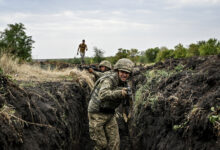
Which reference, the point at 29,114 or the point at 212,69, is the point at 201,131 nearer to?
the point at 212,69

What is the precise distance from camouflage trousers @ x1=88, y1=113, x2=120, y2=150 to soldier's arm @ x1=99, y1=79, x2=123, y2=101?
74cm

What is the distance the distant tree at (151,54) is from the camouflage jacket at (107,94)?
23.1 meters

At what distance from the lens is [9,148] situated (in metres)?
3.38

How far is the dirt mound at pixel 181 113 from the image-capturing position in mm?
3955

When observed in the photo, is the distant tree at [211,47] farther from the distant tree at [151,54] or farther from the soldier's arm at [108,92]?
the distant tree at [151,54]

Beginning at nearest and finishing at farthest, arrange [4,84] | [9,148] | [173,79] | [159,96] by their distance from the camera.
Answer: [9,148] → [4,84] → [159,96] → [173,79]

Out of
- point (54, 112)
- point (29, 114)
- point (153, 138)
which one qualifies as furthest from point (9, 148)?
point (153, 138)

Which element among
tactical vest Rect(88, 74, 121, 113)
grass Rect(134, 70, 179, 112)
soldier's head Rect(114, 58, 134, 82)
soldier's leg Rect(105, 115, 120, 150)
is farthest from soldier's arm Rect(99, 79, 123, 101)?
grass Rect(134, 70, 179, 112)

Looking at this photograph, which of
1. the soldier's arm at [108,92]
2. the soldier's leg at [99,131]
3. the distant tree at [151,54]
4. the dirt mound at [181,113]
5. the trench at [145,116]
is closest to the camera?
the trench at [145,116]

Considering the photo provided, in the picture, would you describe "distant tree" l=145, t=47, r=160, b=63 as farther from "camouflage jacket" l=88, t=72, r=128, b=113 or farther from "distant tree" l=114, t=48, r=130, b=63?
"camouflage jacket" l=88, t=72, r=128, b=113

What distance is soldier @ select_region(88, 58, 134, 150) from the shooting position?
5.32 m

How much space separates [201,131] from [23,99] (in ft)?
9.42

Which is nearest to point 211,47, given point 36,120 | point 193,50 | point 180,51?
point 193,50

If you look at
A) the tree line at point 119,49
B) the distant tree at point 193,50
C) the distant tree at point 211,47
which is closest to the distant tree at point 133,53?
the tree line at point 119,49
